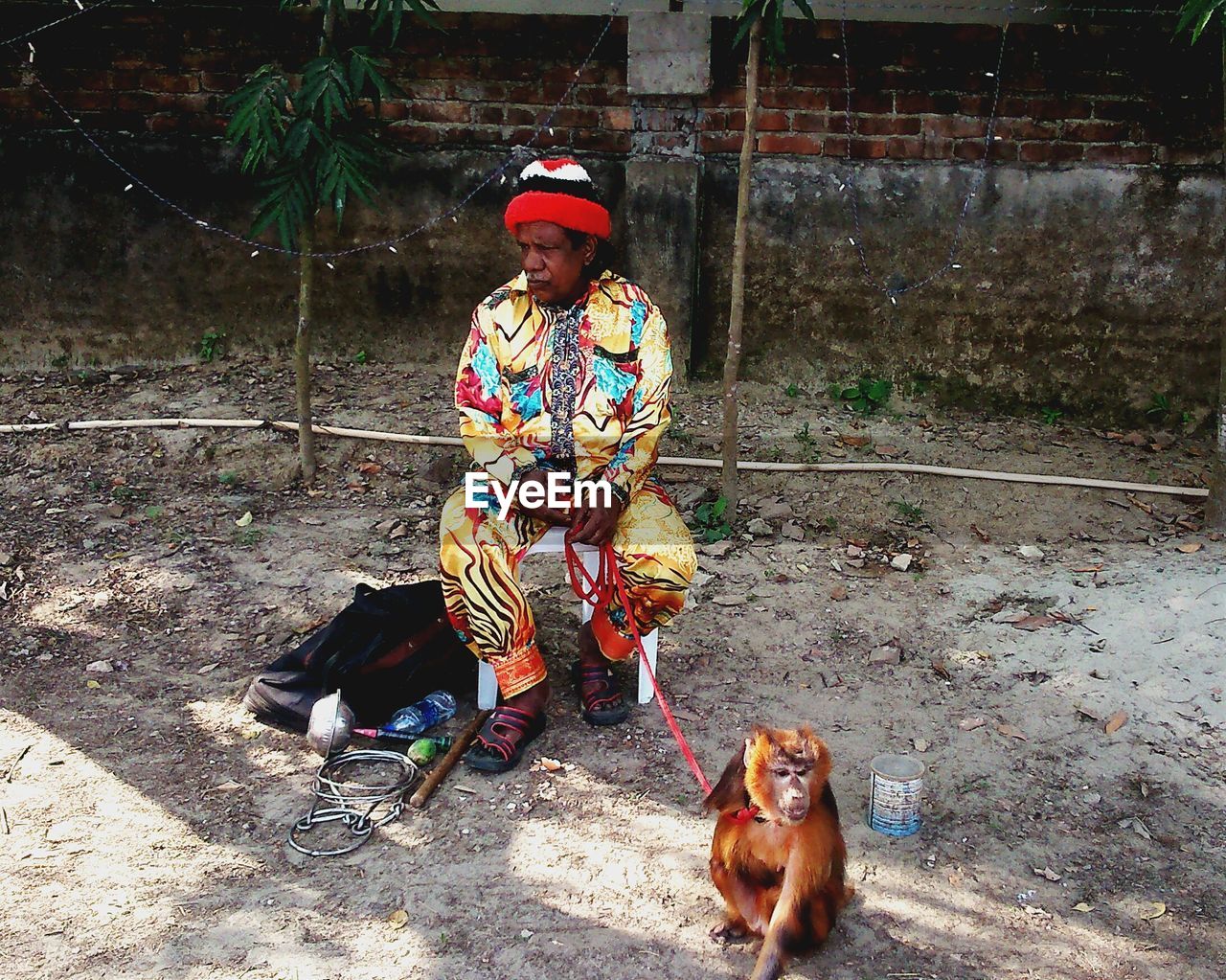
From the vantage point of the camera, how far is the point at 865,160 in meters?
6.09

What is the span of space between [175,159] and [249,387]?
1228mm

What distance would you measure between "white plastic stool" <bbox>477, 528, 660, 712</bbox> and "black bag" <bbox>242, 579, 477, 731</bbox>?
0.13 m

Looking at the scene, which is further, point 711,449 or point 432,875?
point 711,449

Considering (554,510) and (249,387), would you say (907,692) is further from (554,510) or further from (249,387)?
(249,387)

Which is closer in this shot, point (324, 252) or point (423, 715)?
point (423, 715)

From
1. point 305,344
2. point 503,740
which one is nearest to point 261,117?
point 305,344

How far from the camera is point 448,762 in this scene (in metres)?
3.80

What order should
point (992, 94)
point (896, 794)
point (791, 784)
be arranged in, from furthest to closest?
point (992, 94) < point (896, 794) < point (791, 784)

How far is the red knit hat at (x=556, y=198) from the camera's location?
3.78 metres

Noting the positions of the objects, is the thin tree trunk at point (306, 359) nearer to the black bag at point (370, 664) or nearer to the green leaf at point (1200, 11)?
the black bag at point (370, 664)

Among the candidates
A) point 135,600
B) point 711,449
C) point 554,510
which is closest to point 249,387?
point 135,600

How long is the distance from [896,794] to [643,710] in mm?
1004

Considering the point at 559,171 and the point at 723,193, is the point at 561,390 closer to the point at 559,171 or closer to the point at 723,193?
Result: the point at 559,171
